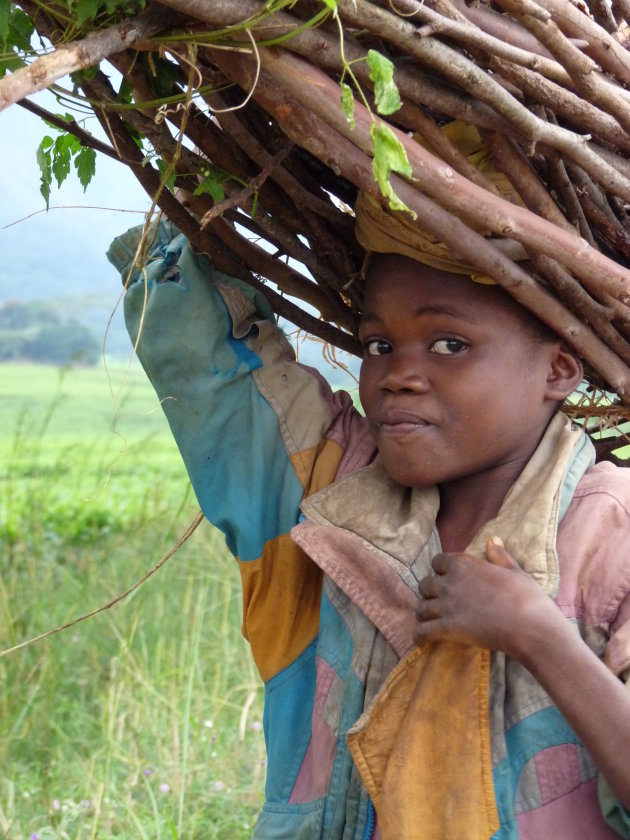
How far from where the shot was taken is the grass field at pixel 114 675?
2.59 m

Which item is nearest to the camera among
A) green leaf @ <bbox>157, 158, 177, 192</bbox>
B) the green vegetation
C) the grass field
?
green leaf @ <bbox>157, 158, 177, 192</bbox>

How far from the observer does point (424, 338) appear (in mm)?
1479

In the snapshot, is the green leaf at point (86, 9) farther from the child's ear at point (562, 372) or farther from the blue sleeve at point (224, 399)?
the child's ear at point (562, 372)

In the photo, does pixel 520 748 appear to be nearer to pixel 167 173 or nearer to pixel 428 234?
pixel 428 234

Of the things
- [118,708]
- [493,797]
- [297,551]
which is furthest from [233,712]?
[493,797]

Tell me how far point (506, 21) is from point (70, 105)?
1.95 ft

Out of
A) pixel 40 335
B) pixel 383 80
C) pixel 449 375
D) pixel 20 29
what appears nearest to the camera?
pixel 383 80

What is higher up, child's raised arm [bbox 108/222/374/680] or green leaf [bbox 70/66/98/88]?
green leaf [bbox 70/66/98/88]

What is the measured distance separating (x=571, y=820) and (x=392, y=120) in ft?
3.03

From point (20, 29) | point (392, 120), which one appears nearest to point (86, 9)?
point (20, 29)

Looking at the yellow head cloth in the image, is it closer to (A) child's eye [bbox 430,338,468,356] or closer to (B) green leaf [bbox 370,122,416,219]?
(A) child's eye [bbox 430,338,468,356]

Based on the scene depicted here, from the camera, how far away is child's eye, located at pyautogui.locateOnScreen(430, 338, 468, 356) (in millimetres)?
1465

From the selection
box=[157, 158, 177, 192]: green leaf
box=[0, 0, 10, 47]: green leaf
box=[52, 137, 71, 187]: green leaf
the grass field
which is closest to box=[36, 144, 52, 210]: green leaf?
box=[52, 137, 71, 187]: green leaf

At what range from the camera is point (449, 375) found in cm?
145
